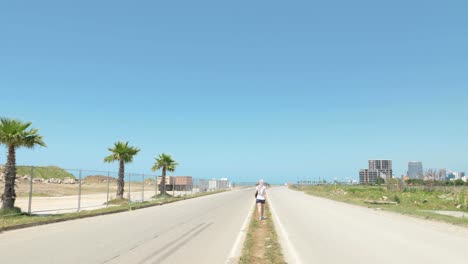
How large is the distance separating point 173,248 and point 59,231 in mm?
5594

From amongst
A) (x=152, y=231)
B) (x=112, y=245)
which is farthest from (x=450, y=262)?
(x=152, y=231)

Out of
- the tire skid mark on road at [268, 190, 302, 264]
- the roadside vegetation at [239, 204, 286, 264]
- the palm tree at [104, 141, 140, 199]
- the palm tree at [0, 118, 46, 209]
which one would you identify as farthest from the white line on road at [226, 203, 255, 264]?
the palm tree at [104, 141, 140, 199]

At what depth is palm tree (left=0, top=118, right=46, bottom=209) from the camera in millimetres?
18219

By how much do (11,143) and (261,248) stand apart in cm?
1277

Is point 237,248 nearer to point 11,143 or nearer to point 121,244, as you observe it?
point 121,244

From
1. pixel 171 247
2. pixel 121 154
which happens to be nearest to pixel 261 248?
pixel 171 247

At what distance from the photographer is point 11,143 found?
61.3 feet

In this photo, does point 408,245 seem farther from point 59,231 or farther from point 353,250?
point 59,231

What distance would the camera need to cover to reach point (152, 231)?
15.2m

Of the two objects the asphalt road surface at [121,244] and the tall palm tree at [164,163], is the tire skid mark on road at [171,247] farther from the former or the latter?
the tall palm tree at [164,163]

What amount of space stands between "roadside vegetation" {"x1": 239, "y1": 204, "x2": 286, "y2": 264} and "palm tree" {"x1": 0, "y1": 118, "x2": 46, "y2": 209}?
10148mm

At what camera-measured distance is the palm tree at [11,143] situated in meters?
18.2

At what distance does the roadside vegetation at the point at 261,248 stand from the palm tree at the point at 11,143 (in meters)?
10.1

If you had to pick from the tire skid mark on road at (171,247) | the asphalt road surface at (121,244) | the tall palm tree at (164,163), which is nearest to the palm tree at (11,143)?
the asphalt road surface at (121,244)
